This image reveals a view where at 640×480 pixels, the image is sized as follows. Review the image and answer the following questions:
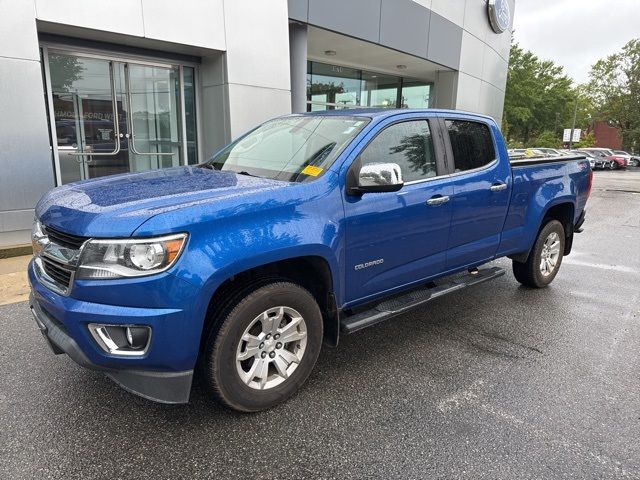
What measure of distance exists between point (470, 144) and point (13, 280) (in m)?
5.16

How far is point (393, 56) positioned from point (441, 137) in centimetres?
1112

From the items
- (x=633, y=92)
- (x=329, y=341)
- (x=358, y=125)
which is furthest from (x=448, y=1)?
(x=633, y=92)

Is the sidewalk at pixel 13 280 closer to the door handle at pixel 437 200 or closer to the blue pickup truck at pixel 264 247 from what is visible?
the blue pickup truck at pixel 264 247

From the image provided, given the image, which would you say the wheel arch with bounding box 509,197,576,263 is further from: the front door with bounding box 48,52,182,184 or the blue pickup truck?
the front door with bounding box 48,52,182,184

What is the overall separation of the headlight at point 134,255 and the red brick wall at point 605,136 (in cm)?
8046

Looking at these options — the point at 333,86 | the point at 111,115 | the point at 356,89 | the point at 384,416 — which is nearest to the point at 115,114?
the point at 111,115

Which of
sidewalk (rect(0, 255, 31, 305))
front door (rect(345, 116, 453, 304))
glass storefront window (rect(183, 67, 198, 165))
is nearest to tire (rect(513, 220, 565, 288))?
front door (rect(345, 116, 453, 304))

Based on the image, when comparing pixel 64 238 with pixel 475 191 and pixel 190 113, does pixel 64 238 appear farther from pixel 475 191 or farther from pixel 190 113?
pixel 190 113

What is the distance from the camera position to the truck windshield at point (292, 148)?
3.20 meters

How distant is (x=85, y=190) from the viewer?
2.99 m

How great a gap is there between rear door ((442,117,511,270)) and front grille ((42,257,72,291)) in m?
2.76

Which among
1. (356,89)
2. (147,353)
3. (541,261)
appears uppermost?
(356,89)

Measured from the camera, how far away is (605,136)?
71938 millimetres

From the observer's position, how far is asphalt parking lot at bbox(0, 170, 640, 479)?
2.48m
